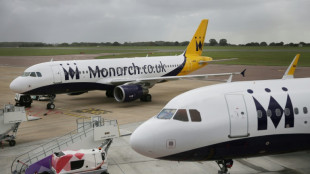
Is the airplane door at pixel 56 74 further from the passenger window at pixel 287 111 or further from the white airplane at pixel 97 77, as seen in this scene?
the passenger window at pixel 287 111

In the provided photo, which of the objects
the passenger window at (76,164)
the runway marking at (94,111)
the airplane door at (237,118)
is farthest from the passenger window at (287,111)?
the runway marking at (94,111)

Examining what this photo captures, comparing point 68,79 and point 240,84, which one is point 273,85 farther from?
point 68,79

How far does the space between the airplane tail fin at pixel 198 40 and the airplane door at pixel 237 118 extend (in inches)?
1038

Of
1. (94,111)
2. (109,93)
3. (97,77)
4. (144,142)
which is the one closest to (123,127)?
(94,111)

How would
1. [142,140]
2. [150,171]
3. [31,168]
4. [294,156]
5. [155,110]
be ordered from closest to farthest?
[142,140], [31,168], [150,171], [294,156], [155,110]

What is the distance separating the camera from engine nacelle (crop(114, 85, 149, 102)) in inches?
1057

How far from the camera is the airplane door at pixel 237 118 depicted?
1024 centimetres

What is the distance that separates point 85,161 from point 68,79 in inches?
627

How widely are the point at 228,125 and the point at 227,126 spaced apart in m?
0.04

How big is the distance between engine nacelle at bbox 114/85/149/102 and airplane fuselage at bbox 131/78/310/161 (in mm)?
15944

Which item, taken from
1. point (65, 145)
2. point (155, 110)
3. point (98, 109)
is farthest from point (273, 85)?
point (98, 109)

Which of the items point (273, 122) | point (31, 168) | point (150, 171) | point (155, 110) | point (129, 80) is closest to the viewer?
point (273, 122)

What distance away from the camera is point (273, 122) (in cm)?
1081

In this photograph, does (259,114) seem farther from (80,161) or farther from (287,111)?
(80,161)
